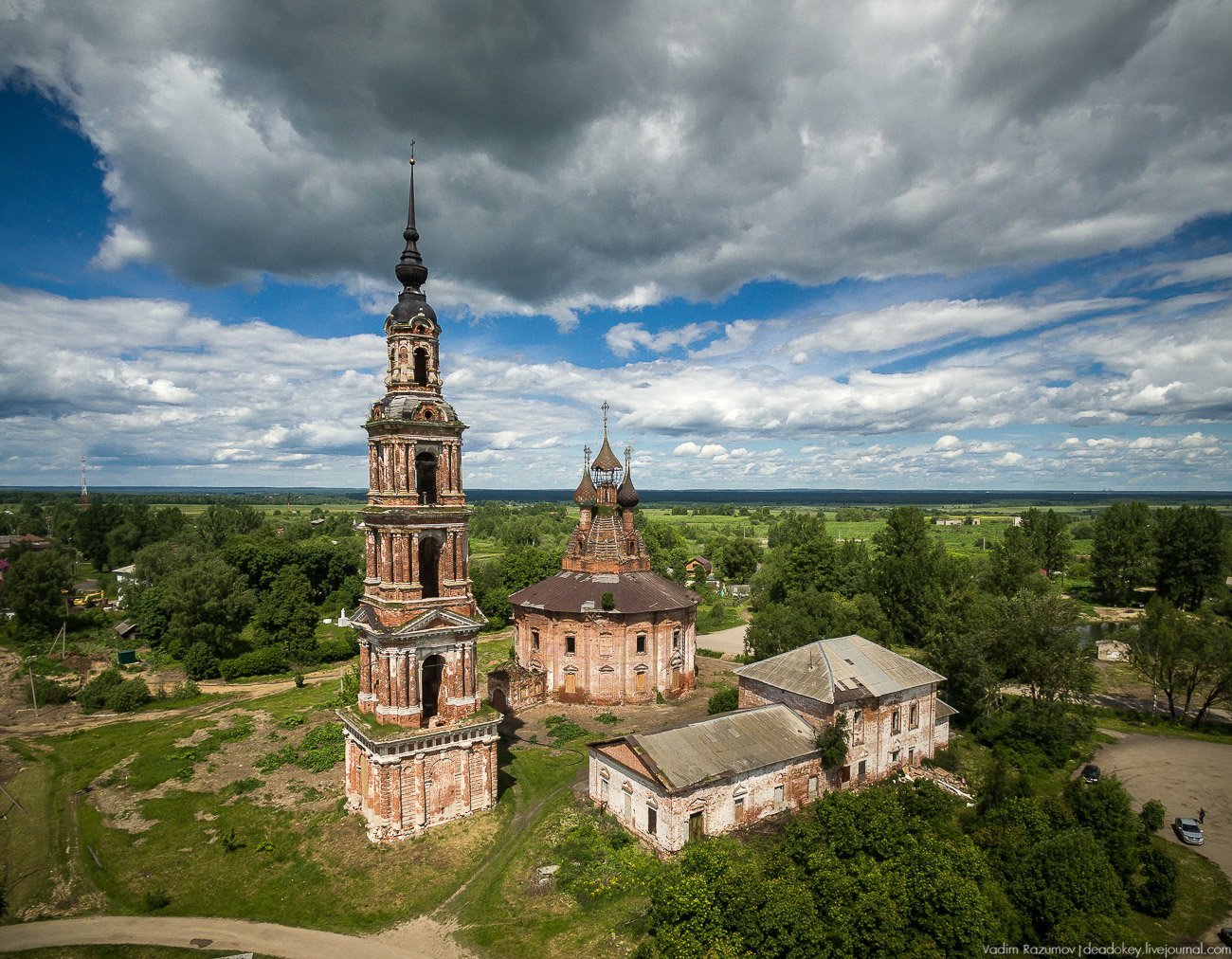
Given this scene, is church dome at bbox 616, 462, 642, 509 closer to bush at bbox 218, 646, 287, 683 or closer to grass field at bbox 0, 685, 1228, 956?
grass field at bbox 0, 685, 1228, 956

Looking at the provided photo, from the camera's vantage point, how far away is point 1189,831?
24406 mm

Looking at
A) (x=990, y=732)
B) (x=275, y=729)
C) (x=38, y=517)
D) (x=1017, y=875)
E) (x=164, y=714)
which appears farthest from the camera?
(x=38, y=517)

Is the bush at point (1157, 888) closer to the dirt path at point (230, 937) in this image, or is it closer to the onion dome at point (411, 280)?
the dirt path at point (230, 937)

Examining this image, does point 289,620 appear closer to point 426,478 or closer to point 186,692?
point 186,692

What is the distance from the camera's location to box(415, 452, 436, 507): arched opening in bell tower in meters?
26.1

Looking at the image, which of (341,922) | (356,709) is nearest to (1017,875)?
(341,922)

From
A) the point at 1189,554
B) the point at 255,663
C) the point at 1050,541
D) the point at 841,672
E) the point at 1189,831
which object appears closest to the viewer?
the point at 1189,831

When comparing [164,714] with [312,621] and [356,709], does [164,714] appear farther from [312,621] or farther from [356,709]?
[356,709]

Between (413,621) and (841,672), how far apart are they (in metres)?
19.2

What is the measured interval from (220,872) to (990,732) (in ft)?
117

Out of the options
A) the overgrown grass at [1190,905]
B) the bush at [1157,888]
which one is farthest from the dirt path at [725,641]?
the bush at [1157,888]

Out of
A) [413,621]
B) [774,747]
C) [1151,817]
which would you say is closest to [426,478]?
[413,621]

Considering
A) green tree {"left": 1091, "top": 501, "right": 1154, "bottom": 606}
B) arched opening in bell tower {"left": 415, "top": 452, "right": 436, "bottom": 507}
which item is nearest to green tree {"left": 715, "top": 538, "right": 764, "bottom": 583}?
green tree {"left": 1091, "top": 501, "right": 1154, "bottom": 606}

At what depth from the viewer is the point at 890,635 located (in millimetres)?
50062
